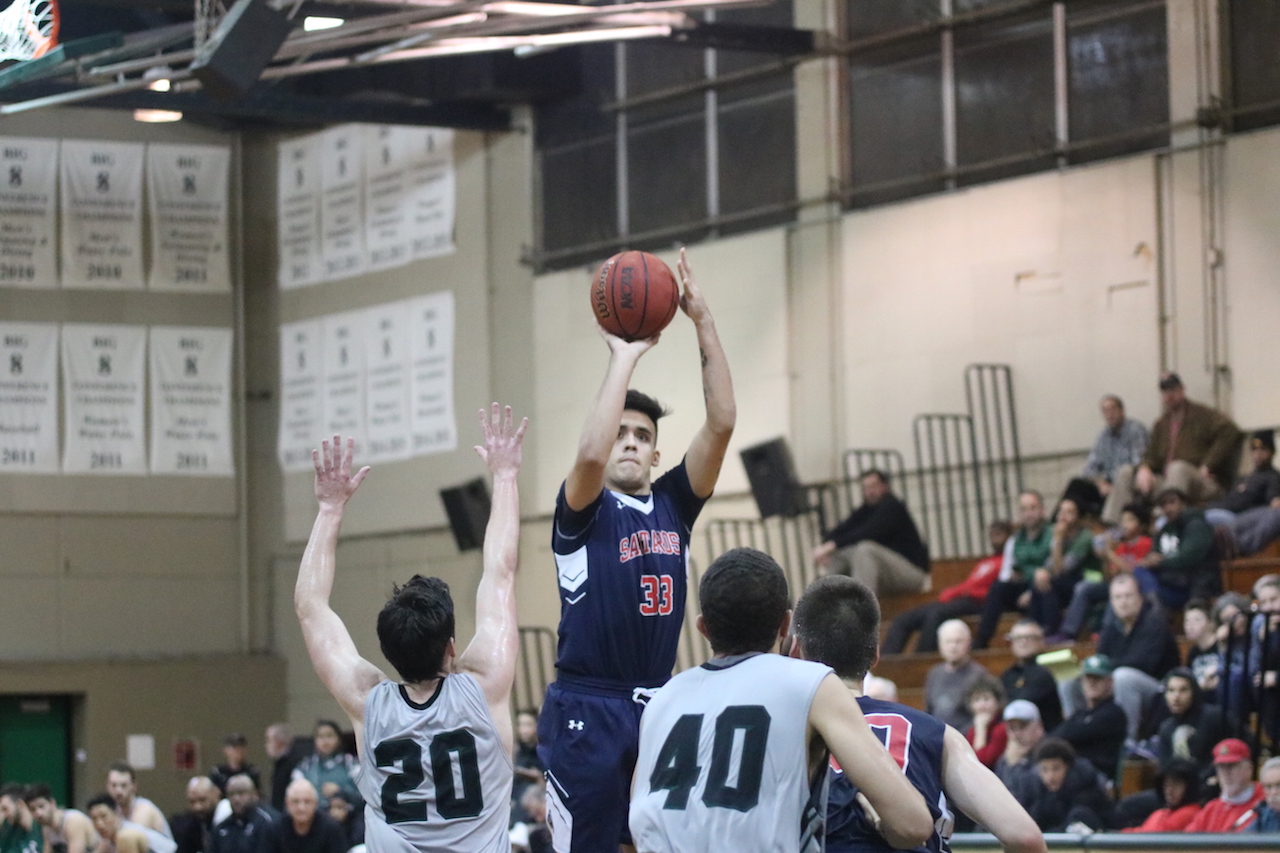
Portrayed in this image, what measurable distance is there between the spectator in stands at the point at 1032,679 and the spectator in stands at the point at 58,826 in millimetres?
6416

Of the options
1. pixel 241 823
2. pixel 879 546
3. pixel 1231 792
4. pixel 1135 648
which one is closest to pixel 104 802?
pixel 241 823

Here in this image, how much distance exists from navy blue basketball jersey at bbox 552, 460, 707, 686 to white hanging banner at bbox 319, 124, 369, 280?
47.2ft

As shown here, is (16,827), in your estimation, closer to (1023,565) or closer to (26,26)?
(26,26)

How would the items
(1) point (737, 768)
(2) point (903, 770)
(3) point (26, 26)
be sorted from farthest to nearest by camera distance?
(3) point (26, 26), (2) point (903, 770), (1) point (737, 768)

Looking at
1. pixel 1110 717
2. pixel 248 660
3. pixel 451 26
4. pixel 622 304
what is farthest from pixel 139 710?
pixel 622 304

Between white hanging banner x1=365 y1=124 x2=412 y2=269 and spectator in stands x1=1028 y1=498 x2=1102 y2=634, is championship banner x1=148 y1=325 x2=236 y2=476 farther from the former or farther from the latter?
spectator in stands x1=1028 y1=498 x2=1102 y2=634

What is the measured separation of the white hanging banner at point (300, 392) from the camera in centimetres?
1992

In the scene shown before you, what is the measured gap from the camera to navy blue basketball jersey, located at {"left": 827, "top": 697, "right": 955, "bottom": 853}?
450 cm

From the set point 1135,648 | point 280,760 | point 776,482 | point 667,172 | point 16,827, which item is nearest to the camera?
point 1135,648

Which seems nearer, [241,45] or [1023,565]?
[241,45]

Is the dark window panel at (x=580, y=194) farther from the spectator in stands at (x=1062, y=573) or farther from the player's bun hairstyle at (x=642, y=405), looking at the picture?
the player's bun hairstyle at (x=642, y=405)

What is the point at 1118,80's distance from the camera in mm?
14797

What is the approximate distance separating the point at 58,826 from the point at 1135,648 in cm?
757

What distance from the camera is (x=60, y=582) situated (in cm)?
1934
